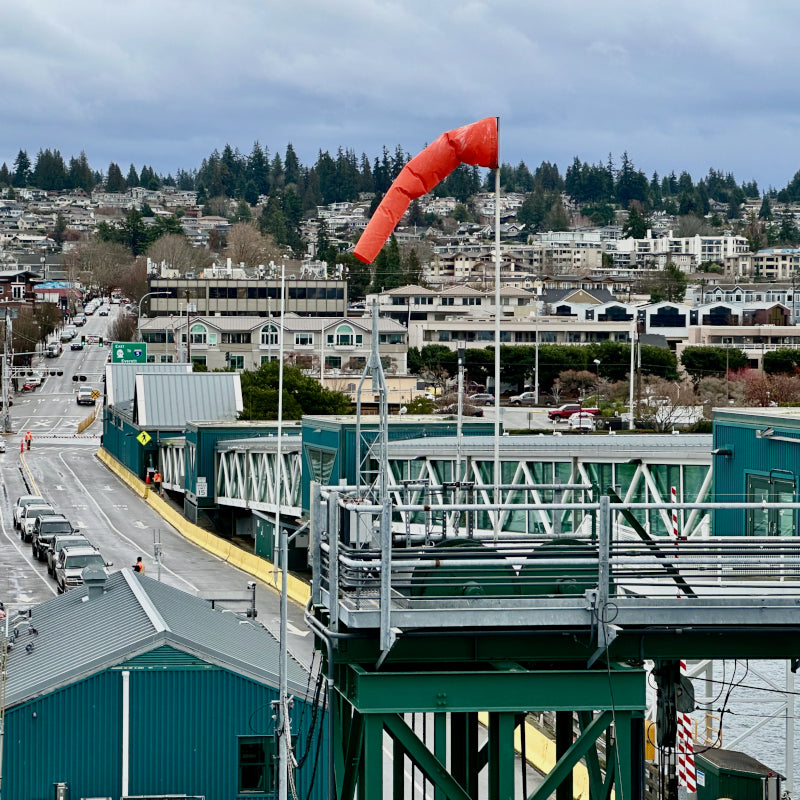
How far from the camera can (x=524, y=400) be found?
13275cm

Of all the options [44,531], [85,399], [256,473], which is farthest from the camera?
[85,399]

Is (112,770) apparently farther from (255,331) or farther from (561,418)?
(255,331)

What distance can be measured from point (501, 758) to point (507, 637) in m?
1.04

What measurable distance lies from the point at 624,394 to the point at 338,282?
53.2 meters

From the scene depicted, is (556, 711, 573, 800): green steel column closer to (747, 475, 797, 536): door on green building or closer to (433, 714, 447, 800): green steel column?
(433, 714, 447, 800): green steel column

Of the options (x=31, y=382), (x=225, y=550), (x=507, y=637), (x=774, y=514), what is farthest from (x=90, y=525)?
(x=31, y=382)

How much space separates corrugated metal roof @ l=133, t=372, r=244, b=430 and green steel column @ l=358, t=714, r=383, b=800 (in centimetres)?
7284

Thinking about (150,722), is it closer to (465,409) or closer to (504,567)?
(504,567)

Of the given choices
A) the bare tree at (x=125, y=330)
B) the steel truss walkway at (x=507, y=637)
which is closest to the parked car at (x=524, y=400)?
the bare tree at (x=125, y=330)

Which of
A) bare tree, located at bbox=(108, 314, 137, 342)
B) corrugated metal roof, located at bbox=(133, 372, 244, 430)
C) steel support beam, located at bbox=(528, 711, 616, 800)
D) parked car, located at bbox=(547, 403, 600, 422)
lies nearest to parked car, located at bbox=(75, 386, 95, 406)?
bare tree, located at bbox=(108, 314, 137, 342)

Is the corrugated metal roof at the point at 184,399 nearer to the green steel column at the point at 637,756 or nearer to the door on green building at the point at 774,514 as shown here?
the door on green building at the point at 774,514

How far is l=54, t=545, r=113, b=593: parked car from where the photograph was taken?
164 feet

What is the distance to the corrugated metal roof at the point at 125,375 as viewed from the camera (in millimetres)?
99812

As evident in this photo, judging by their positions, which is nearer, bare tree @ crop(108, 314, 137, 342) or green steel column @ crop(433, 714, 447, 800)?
green steel column @ crop(433, 714, 447, 800)
